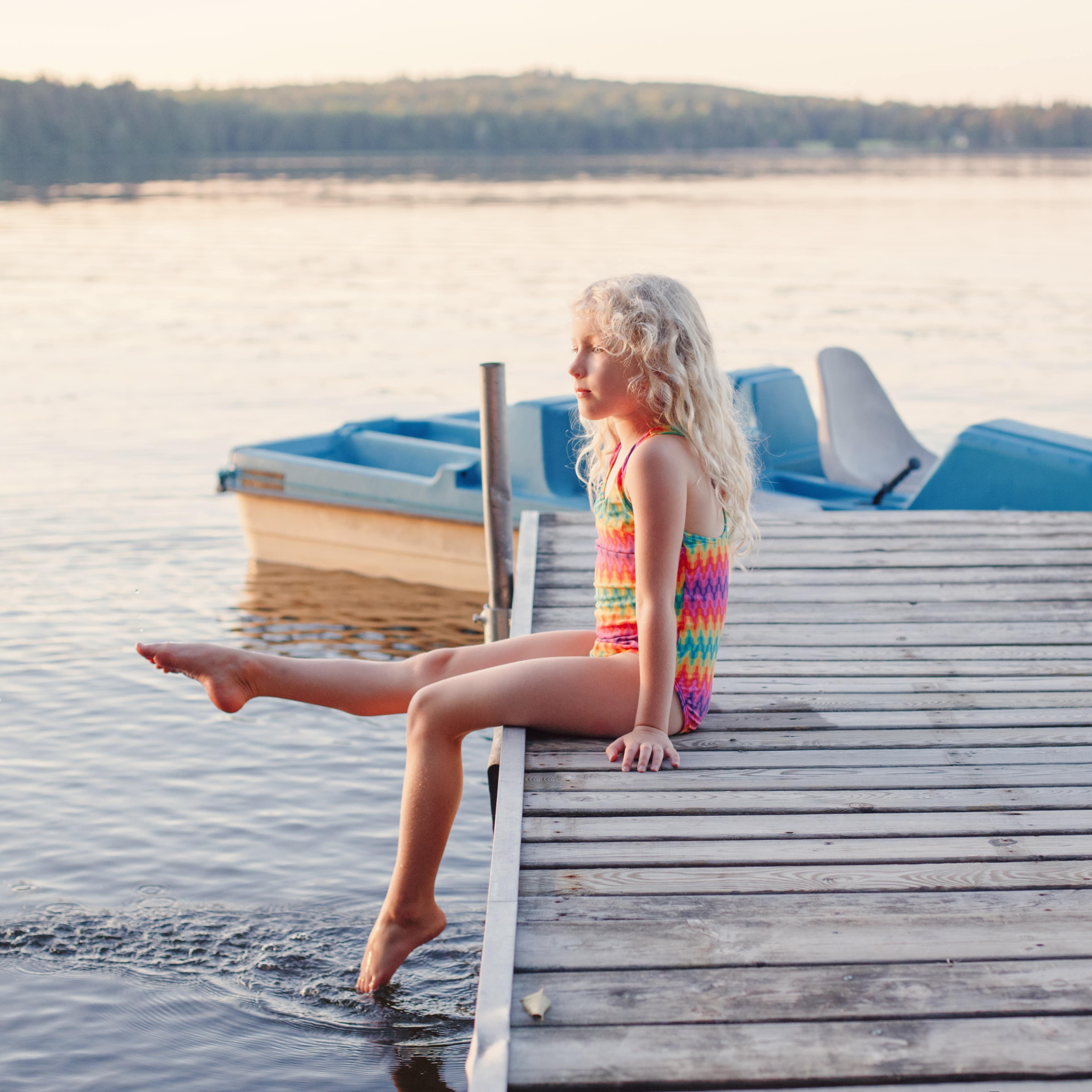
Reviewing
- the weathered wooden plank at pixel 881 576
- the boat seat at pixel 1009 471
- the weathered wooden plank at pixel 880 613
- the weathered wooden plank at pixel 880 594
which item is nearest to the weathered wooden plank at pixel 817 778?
the weathered wooden plank at pixel 880 613

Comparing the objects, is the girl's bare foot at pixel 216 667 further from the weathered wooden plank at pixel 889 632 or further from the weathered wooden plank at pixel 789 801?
the weathered wooden plank at pixel 889 632

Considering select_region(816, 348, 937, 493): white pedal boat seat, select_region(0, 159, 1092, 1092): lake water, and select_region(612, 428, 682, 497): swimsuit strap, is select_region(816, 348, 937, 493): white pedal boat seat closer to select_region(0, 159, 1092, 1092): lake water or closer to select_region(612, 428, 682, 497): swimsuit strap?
select_region(0, 159, 1092, 1092): lake water

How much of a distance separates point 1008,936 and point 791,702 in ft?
4.34

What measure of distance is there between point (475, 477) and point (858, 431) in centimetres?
254

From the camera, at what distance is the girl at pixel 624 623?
3.13 meters

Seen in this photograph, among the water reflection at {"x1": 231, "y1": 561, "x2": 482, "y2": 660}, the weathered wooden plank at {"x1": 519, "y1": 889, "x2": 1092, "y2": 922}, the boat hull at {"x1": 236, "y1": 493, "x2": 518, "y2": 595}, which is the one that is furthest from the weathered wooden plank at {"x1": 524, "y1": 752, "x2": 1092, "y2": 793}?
the boat hull at {"x1": 236, "y1": 493, "x2": 518, "y2": 595}

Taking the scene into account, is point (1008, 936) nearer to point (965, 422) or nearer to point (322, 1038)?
point (322, 1038)

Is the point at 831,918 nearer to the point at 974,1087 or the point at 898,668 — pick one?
the point at 974,1087

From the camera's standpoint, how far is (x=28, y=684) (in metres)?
7.16

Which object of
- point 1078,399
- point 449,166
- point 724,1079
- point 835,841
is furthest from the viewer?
point 449,166

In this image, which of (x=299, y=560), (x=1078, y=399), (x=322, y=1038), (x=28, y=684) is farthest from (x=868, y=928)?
(x=1078, y=399)

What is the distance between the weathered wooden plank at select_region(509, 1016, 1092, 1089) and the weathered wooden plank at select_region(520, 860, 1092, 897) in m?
0.45

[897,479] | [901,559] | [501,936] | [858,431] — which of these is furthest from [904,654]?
[858,431]

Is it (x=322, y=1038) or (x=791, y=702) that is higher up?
(x=791, y=702)
